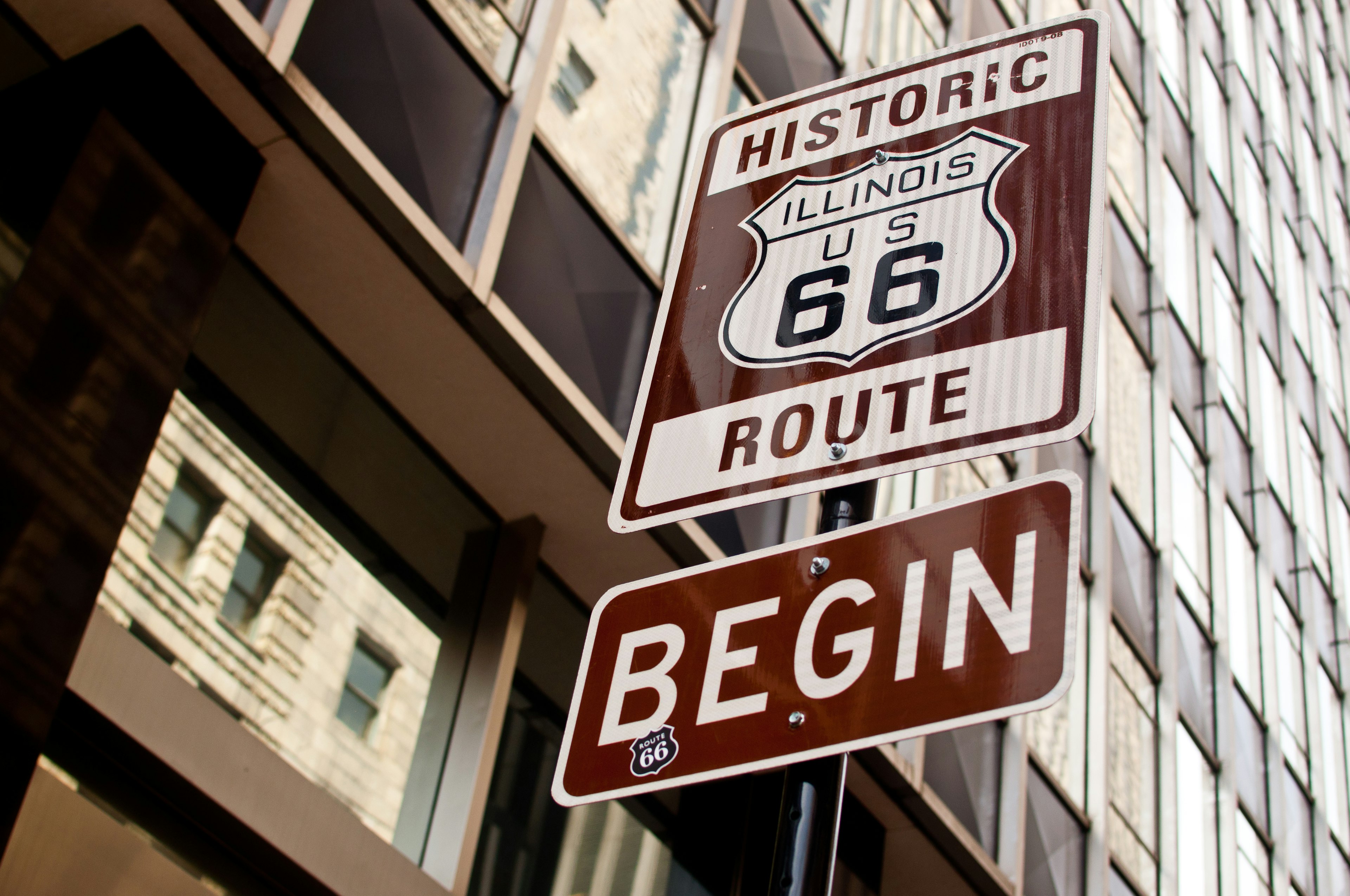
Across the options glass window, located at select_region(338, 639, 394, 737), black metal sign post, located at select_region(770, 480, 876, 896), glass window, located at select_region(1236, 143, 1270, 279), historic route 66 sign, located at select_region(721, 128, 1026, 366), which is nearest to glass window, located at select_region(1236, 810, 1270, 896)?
glass window, located at select_region(1236, 143, 1270, 279)

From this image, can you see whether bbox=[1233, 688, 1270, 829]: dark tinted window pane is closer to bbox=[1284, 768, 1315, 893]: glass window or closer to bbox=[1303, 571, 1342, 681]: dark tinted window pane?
bbox=[1284, 768, 1315, 893]: glass window

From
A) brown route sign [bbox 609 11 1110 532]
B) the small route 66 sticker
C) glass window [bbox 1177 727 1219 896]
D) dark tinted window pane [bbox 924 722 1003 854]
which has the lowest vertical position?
the small route 66 sticker

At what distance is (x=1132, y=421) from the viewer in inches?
642

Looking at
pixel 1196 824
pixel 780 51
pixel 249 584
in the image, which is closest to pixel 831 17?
pixel 780 51

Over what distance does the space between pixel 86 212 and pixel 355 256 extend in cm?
149

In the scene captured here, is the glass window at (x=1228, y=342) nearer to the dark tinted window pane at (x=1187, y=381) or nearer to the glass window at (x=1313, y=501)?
the dark tinted window pane at (x=1187, y=381)

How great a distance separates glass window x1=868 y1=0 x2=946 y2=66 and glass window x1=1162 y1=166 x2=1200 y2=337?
6.10 m

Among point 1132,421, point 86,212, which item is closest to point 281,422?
Answer: point 86,212

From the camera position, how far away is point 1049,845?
11.8 metres

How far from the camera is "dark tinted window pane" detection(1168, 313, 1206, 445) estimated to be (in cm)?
1806

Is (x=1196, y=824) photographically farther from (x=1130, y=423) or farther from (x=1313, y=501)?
(x=1313, y=501)

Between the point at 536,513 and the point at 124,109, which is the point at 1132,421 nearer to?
the point at 536,513

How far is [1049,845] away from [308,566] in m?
7.53

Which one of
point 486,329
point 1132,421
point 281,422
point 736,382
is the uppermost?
point 1132,421
